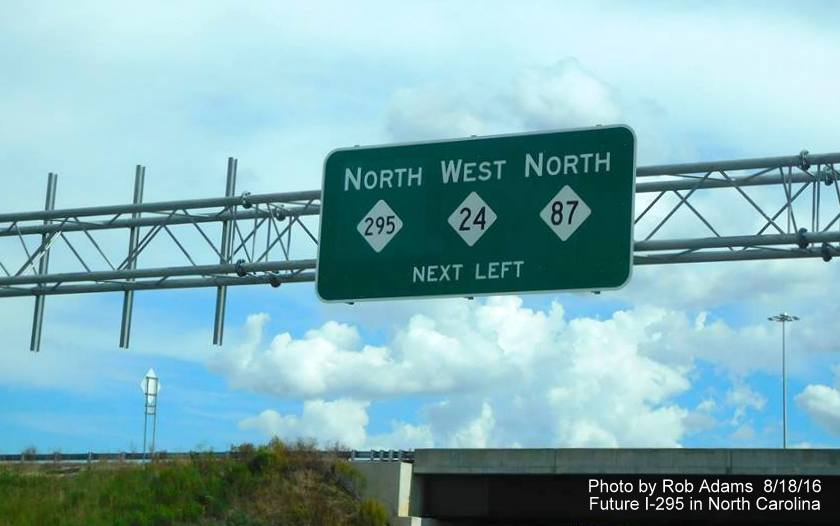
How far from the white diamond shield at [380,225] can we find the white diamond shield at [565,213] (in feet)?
7.75

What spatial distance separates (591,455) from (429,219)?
63.7 ft

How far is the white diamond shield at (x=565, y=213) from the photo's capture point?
19328mm

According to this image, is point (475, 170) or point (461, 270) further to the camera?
point (475, 170)

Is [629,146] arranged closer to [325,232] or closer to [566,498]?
[325,232]

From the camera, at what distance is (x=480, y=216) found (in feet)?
65.7

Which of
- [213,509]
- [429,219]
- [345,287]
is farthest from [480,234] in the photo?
[213,509]

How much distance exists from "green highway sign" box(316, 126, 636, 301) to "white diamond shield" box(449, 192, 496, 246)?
0.01m

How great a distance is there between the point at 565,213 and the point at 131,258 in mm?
8237

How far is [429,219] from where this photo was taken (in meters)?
20.3
